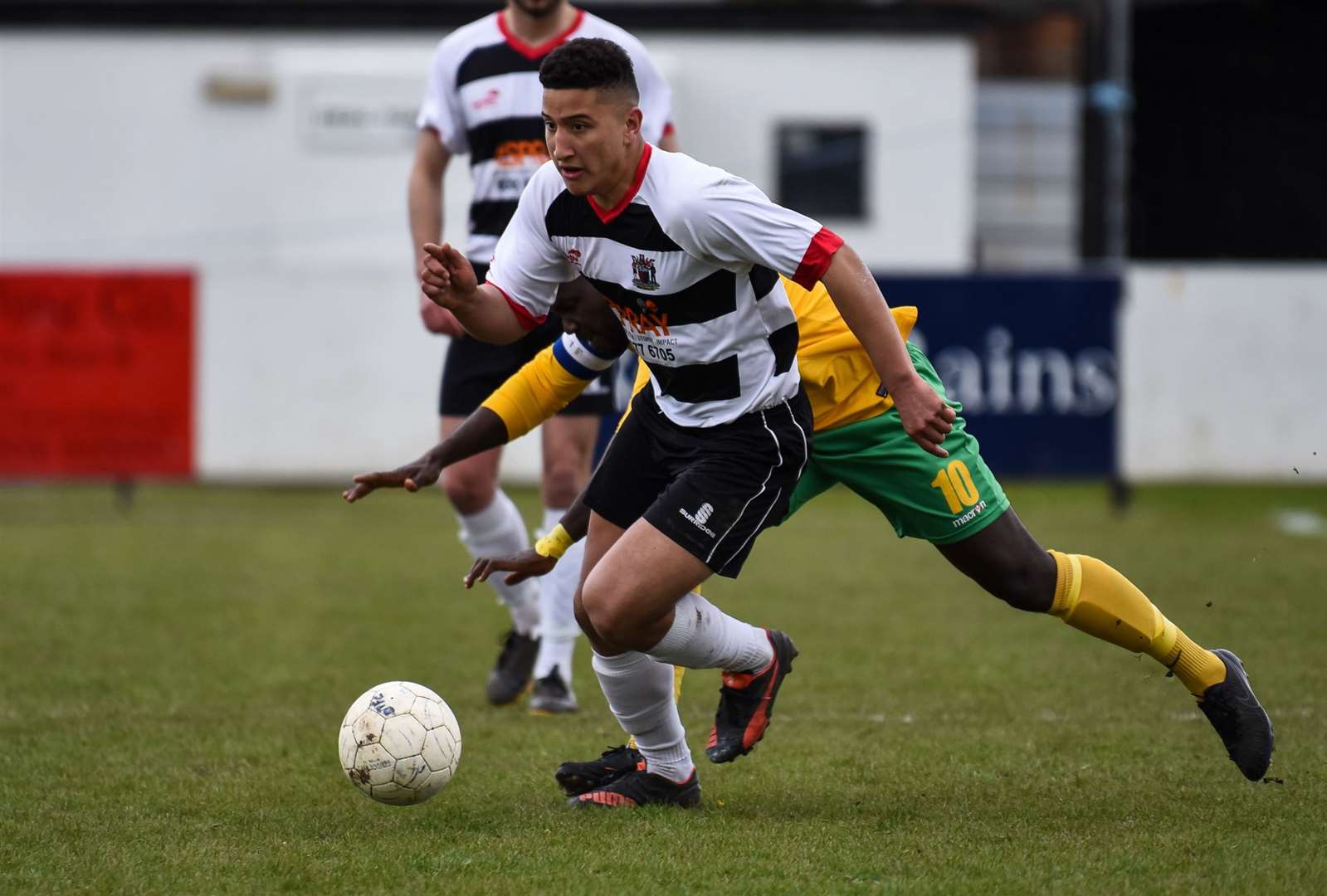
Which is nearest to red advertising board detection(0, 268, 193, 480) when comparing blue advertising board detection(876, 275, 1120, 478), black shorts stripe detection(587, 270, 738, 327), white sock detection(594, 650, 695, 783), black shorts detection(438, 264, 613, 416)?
blue advertising board detection(876, 275, 1120, 478)

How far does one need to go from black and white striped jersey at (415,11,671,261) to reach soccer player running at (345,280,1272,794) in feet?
4.78

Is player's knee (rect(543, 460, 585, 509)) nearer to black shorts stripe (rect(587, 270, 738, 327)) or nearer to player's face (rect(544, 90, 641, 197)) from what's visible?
black shorts stripe (rect(587, 270, 738, 327))

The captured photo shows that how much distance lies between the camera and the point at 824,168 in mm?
20062

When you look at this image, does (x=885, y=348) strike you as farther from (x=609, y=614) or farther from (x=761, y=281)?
(x=609, y=614)

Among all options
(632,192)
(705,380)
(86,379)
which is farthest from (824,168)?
(632,192)

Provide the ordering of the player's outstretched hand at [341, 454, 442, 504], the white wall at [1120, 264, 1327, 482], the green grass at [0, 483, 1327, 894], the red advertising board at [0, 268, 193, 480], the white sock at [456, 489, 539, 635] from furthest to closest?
1. the white wall at [1120, 264, 1327, 482]
2. the red advertising board at [0, 268, 193, 480]
3. the white sock at [456, 489, 539, 635]
4. the player's outstretched hand at [341, 454, 442, 504]
5. the green grass at [0, 483, 1327, 894]

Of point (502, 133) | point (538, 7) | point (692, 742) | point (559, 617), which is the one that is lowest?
point (692, 742)

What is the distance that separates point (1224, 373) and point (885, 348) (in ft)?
32.5

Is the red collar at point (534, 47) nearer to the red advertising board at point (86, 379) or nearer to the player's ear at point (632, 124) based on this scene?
the player's ear at point (632, 124)

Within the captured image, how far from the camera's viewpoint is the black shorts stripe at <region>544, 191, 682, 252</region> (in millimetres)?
4227

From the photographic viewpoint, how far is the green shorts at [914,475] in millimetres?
4543

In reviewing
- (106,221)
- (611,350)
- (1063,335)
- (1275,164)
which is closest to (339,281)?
(1063,335)

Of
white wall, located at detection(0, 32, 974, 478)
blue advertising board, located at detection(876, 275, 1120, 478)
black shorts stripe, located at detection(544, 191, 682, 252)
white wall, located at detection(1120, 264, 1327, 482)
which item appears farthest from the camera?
white wall, located at detection(0, 32, 974, 478)

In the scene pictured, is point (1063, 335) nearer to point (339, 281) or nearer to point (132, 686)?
point (339, 281)
